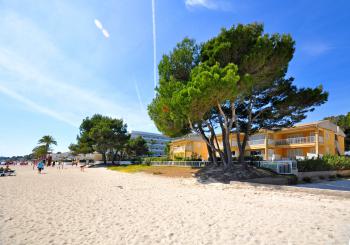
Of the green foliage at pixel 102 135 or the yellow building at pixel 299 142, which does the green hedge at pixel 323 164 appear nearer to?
the yellow building at pixel 299 142

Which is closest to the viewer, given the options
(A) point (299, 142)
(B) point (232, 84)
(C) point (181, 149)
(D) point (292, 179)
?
(B) point (232, 84)

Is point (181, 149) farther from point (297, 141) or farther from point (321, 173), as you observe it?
point (321, 173)

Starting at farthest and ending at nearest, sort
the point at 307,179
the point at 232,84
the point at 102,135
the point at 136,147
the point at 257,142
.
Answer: the point at 136,147 → the point at 102,135 → the point at 257,142 → the point at 307,179 → the point at 232,84

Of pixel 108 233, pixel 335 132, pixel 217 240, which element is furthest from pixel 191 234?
pixel 335 132

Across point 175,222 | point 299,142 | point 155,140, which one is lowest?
point 175,222

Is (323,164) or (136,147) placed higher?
(136,147)

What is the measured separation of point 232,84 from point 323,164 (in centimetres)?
1342

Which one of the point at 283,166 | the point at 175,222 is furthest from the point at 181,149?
the point at 175,222

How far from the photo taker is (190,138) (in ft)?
140

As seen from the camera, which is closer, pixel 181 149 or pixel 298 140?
pixel 298 140

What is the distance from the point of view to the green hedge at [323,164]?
19078 mm

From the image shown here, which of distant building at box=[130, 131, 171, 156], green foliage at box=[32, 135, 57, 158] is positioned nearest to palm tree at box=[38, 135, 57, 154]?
green foliage at box=[32, 135, 57, 158]

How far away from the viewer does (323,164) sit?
2041 centimetres

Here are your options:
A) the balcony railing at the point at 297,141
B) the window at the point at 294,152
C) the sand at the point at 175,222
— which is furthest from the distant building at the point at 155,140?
the sand at the point at 175,222
